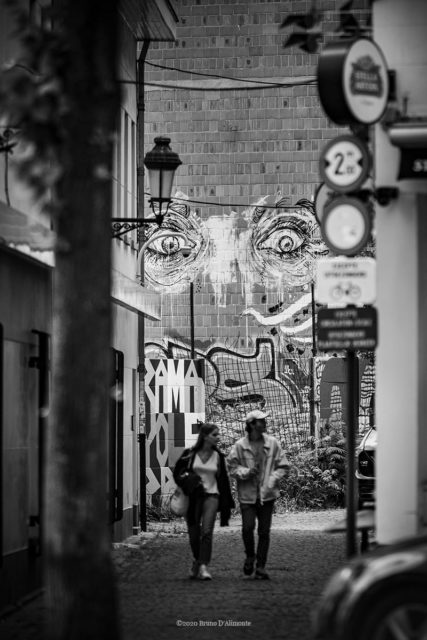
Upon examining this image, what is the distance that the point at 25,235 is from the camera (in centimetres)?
1398

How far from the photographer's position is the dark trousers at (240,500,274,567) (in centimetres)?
1698

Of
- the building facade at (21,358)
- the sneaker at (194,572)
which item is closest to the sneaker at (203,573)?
the sneaker at (194,572)

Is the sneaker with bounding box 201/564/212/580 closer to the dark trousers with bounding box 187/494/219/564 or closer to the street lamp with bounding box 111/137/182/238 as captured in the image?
the dark trousers with bounding box 187/494/219/564

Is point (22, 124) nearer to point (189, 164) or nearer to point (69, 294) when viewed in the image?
point (69, 294)

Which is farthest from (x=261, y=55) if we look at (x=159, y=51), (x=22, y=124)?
(x=22, y=124)

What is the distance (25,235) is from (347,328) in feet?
11.2

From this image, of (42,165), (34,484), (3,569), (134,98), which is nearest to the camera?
(42,165)

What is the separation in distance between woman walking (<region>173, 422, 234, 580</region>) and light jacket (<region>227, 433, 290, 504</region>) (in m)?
0.16

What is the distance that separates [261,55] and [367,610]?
2517cm

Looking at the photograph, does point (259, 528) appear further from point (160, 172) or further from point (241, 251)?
point (241, 251)

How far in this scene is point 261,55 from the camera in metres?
32.7

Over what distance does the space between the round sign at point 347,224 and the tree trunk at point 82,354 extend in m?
4.62

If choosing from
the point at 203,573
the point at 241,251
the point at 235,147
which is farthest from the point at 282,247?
the point at 203,573

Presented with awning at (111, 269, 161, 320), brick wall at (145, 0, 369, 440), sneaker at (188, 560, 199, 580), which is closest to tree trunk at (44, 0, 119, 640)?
sneaker at (188, 560, 199, 580)
